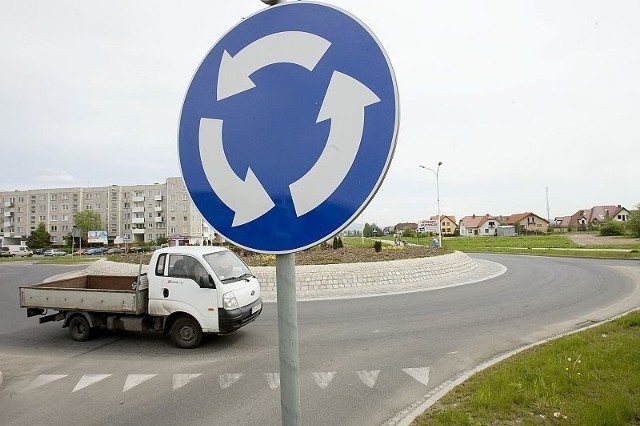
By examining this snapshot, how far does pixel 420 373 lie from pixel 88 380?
207 inches

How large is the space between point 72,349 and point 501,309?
1073 cm

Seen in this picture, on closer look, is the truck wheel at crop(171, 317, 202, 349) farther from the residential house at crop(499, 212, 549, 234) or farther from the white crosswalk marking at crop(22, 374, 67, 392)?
the residential house at crop(499, 212, 549, 234)

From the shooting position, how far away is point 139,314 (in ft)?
27.1

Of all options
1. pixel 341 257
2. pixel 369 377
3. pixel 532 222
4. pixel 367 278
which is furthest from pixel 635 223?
pixel 532 222

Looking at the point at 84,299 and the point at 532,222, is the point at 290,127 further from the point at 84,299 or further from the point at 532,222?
Answer: the point at 532,222

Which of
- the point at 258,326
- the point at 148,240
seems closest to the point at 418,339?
the point at 258,326

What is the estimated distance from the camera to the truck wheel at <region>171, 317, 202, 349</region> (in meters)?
7.98

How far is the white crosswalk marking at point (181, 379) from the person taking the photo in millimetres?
5951

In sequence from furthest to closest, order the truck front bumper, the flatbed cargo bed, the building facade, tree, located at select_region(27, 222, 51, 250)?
the building facade, tree, located at select_region(27, 222, 51, 250), the flatbed cargo bed, the truck front bumper

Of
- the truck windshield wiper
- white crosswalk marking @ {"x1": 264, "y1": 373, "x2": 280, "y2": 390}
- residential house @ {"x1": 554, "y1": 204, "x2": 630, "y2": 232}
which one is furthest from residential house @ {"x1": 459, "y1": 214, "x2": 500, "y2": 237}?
white crosswalk marking @ {"x1": 264, "y1": 373, "x2": 280, "y2": 390}

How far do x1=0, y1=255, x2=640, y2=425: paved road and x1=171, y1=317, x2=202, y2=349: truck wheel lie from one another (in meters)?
0.21

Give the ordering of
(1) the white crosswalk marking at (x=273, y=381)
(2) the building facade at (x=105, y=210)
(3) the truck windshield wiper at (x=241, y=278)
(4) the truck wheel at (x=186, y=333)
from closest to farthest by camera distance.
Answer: (1) the white crosswalk marking at (x=273, y=381) < (4) the truck wheel at (x=186, y=333) < (3) the truck windshield wiper at (x=241, y=278) < (2) the building facade at (x=105, y=210)

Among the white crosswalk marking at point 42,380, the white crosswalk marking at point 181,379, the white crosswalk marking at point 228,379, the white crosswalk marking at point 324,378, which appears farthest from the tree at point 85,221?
the white crosswalk marking at point 324,378

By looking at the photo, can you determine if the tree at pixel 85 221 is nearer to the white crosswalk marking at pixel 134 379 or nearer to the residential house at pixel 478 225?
the white crosswalk marking at pixel 134 379
